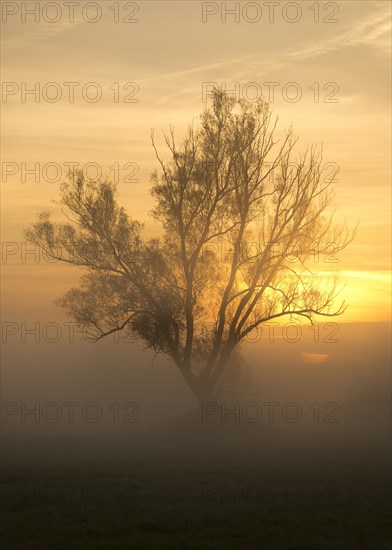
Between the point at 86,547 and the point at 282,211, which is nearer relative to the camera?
the point at 86,547

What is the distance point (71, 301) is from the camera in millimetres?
38000

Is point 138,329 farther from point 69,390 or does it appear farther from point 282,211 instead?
point 69,390

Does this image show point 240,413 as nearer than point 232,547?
No

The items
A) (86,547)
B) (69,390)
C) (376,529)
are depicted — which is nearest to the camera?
(86,547)

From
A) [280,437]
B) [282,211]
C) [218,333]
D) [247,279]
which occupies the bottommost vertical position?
[280,437]

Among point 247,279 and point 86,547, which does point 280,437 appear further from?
point 86,547

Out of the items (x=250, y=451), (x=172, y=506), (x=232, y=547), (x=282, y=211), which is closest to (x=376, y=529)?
(x=232, y=547)

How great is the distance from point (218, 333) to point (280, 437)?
5.56m

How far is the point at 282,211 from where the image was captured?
37.5m

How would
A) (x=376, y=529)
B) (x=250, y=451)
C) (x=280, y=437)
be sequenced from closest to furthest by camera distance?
(x=376, y=529), (x=250, y=451), (x=280, y=437)

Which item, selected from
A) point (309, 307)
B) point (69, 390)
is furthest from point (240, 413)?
point (69, 390)

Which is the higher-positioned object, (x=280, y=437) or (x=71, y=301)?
(x=71, y=301)

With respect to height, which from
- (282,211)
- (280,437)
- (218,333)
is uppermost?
(282,211)

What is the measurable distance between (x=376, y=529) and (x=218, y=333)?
22.6m
